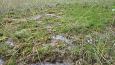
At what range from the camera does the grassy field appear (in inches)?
69.5

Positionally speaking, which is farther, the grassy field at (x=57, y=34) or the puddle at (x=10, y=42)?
the puddle at (x=10, y=42)

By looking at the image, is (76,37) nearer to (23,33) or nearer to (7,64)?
(23,33)

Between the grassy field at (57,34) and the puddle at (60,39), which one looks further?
the puddle at (60,39)

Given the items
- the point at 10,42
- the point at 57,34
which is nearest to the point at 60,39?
the point at 57,34

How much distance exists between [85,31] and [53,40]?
1.18 feet

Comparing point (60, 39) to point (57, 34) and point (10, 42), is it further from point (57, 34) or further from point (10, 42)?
point (10, 42)

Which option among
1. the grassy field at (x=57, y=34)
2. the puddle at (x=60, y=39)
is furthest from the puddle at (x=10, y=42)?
the puddle at (x=60, y=39)

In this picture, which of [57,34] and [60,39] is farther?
[57,34]

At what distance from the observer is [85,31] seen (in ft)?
7.10

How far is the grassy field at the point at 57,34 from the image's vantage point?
1765 mm

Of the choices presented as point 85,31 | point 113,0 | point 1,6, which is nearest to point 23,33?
point 85,31

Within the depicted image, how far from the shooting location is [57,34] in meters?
2.12

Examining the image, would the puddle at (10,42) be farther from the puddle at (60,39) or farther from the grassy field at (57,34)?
the puddle at (60,39)

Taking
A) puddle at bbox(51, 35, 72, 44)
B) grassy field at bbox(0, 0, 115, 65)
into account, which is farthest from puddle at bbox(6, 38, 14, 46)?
puddle at bbox(51, 35, 72, 44)
